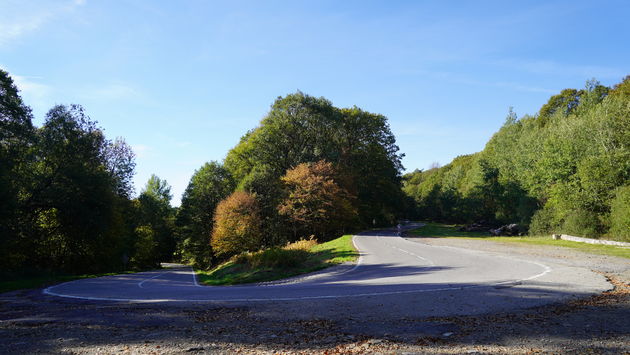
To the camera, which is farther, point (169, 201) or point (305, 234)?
point (169, 201)

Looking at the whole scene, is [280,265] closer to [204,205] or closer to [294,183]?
[294,183]

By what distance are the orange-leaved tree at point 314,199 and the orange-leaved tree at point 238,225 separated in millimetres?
3313

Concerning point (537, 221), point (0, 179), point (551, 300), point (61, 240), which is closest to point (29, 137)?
point (0, 179)

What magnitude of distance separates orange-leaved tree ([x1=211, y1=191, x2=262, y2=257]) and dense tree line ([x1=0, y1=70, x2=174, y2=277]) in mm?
10730

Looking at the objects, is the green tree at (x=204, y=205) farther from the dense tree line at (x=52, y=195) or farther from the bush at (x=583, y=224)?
the bush at (x=583, y=224)

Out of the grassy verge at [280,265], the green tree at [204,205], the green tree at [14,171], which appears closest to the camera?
the grassy verge at [280,265]

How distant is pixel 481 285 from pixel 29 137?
3148 centimetres

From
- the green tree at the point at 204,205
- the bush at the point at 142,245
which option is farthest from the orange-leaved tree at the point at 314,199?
the bush at the point at 142,245

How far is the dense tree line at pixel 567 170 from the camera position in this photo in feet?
106

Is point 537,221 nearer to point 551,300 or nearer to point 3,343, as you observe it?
point 551,300

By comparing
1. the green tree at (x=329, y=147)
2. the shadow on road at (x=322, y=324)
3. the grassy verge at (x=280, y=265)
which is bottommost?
the grassy verge at (x=280, y=265)

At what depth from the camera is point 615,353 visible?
511cm

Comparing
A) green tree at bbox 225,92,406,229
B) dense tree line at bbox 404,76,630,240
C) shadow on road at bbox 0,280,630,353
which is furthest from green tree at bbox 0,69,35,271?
dense tree line at bbox 404,76,630,240

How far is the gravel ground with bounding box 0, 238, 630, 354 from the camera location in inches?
222
